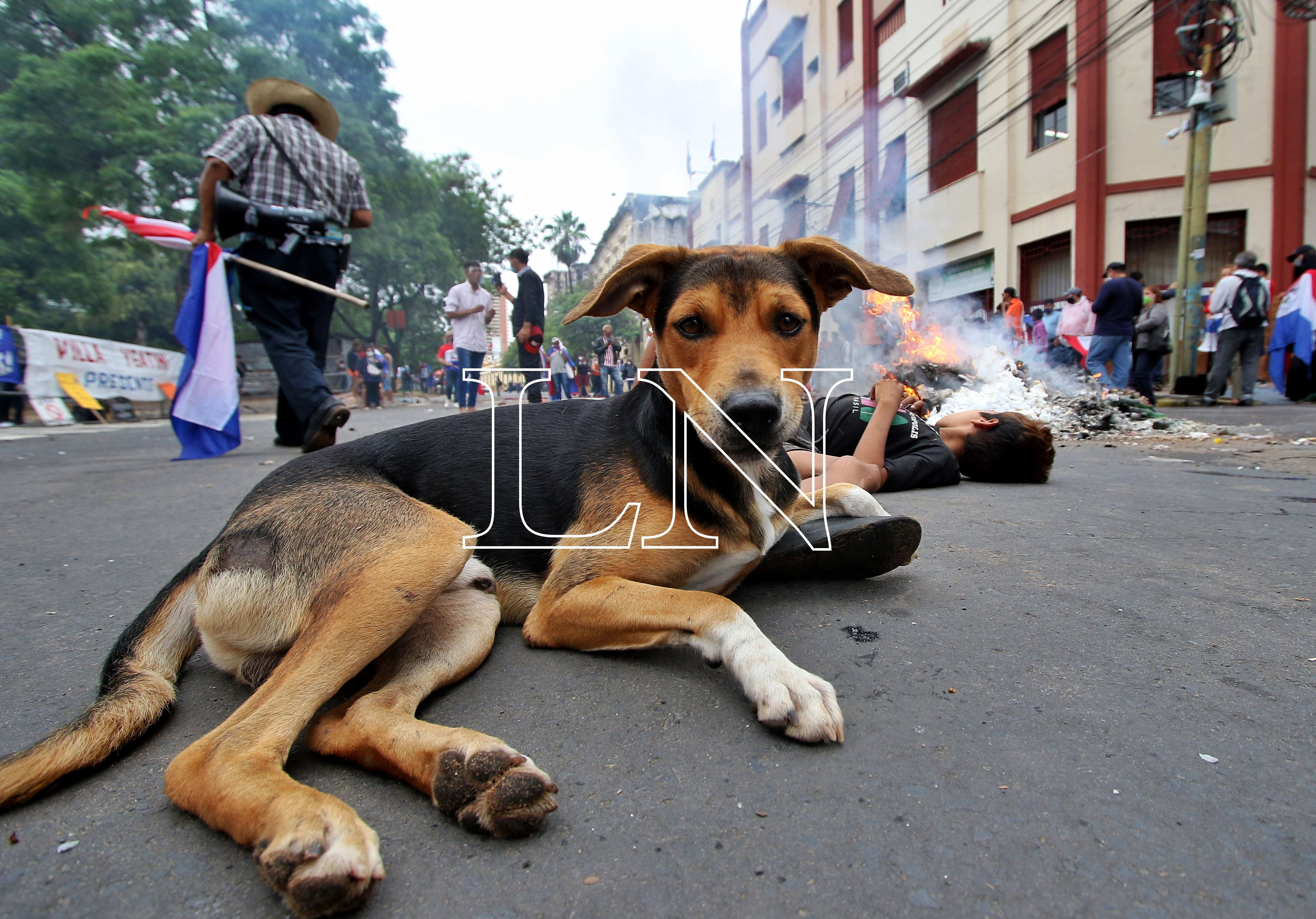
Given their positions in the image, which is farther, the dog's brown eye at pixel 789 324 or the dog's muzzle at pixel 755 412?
the dog's brown eye at pixel 789 324

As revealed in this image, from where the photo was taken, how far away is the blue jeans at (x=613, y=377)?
806 inches

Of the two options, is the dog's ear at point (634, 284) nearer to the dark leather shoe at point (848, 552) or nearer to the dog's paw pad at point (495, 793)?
the dark leather shoe at point (848, 552)

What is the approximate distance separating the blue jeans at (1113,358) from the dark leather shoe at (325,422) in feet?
39.3

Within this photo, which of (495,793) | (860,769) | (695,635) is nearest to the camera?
(495,793)

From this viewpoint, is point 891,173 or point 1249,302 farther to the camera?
point 891,173

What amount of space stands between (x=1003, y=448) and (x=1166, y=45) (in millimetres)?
16913

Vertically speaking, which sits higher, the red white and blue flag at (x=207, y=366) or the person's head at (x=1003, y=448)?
the red white and blue flag at (x=207, y=366)

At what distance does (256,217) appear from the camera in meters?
5.47

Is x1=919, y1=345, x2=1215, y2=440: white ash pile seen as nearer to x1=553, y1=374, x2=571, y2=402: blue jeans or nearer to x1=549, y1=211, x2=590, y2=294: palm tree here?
x1=553, y1=374, x2=571, y2=402: blue jeans

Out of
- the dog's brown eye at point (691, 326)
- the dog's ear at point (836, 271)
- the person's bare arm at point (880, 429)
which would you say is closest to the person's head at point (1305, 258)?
the person's bare arm at point (880, 429)

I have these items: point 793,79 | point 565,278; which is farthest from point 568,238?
point 793,79

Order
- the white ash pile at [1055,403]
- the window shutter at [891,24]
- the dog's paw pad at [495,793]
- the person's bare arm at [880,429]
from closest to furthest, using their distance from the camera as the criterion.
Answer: the dog's paw pad at [495,793], the person's bare arm at [880,429], the white ash pile at [1055,403], the window shutter at [891,24]

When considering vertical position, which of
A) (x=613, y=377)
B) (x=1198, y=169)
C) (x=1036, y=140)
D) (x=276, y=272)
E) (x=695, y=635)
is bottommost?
(x=695, y=635)

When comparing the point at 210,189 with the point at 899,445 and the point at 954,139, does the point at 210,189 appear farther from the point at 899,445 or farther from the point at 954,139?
the point at 954,139
